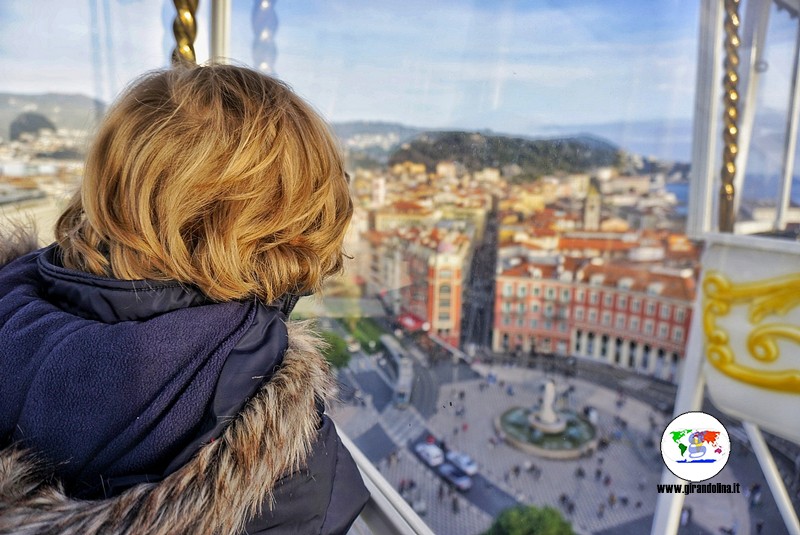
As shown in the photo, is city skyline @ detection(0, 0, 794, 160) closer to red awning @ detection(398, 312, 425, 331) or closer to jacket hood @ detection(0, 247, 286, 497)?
red awning @ detection(398, 312, 425, 331)

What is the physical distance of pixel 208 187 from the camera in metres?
0.58

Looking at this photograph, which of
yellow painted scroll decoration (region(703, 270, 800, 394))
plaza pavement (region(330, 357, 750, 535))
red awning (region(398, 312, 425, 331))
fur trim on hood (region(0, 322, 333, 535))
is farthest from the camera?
red awning (region(398, 312, 425, 331))

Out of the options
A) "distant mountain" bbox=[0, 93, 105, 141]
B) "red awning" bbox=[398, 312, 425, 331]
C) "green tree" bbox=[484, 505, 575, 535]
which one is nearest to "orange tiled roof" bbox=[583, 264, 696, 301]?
"red awning" bbox=[398, 312, 425, 331]

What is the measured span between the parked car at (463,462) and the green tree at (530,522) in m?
0.16

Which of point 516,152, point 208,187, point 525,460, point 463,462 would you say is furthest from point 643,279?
point 208,187

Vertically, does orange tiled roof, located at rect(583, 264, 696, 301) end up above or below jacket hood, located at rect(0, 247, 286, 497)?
below

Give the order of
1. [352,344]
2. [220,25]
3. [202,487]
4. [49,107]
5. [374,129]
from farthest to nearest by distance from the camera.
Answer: [49,107] < [374,129] < [220,25] < [352,344] < [202,487]

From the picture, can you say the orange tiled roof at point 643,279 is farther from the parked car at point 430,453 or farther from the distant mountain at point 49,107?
the distant mountain at point 49,107

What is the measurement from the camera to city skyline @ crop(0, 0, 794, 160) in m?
1.64

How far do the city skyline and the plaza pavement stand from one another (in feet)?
2.56

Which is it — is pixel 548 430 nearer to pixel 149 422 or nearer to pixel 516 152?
pixel 516 152

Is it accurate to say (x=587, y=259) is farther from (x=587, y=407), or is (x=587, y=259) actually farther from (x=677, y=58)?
(x=677, y=58)

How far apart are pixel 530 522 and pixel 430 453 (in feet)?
1.06

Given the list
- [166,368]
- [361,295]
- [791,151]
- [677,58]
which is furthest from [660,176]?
[166,368]
